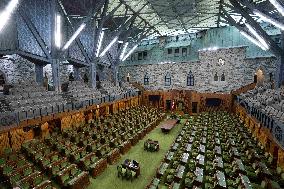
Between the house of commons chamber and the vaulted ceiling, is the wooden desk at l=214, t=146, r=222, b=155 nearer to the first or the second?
the house of commons chamber

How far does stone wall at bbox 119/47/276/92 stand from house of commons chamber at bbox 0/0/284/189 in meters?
0.15

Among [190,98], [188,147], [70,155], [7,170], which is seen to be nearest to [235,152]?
[188,147]

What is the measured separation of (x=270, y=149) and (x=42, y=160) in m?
15.0

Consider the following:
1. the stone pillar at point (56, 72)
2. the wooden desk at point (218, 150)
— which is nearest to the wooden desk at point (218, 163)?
the wooden desk at point (218, 150)

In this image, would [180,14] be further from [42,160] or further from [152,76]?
[42,160]

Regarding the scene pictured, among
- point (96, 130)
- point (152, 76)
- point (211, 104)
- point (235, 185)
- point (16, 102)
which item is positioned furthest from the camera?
Answer: point (152, 76)

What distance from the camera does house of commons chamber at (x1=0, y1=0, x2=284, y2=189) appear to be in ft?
38.7

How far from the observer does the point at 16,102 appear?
52.8 ft

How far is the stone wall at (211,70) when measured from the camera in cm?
2988

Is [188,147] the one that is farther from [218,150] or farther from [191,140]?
[218,150]

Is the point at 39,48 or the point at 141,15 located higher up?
the point at 141,15

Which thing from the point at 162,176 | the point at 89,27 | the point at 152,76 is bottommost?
the point at 162,176

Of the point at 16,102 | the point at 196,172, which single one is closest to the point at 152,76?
the point at 16,102

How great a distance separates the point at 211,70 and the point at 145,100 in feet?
39.1
